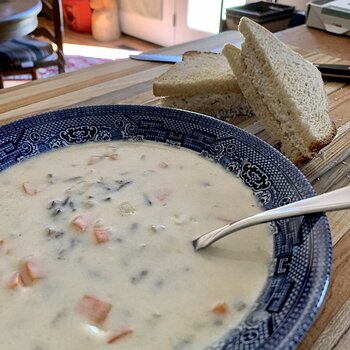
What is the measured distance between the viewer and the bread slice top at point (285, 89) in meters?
1.14

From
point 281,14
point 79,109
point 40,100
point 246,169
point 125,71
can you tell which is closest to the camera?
point 246,169

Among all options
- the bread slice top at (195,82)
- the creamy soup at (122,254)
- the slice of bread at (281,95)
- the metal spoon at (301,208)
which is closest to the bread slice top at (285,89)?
the slice of bread at (281,95)

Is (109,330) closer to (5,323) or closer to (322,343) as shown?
(5,323)

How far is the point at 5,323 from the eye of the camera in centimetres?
69

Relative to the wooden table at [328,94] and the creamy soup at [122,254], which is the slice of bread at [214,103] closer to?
the wooden table at [328,94]

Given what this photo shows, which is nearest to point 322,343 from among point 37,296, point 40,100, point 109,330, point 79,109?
point 109,330

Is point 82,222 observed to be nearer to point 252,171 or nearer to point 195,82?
point 252,171

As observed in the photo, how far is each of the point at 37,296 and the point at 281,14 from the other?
2334 mm

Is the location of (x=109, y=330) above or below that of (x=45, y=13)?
above

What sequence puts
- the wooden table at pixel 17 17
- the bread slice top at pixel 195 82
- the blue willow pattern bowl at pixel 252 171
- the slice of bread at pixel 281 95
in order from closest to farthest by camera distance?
the blue willow pattern bowl at pixel 252 171 < the slice of bread at pixel 281 95 < the bread slice top at pixel 195 82 < the wooden table at pixel 17 17

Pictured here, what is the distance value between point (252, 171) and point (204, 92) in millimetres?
426

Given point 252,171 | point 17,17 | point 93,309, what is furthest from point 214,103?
point 17,17

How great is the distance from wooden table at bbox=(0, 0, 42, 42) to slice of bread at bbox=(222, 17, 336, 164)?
1.58 metres

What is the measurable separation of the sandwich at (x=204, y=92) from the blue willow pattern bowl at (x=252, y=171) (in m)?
0.19
